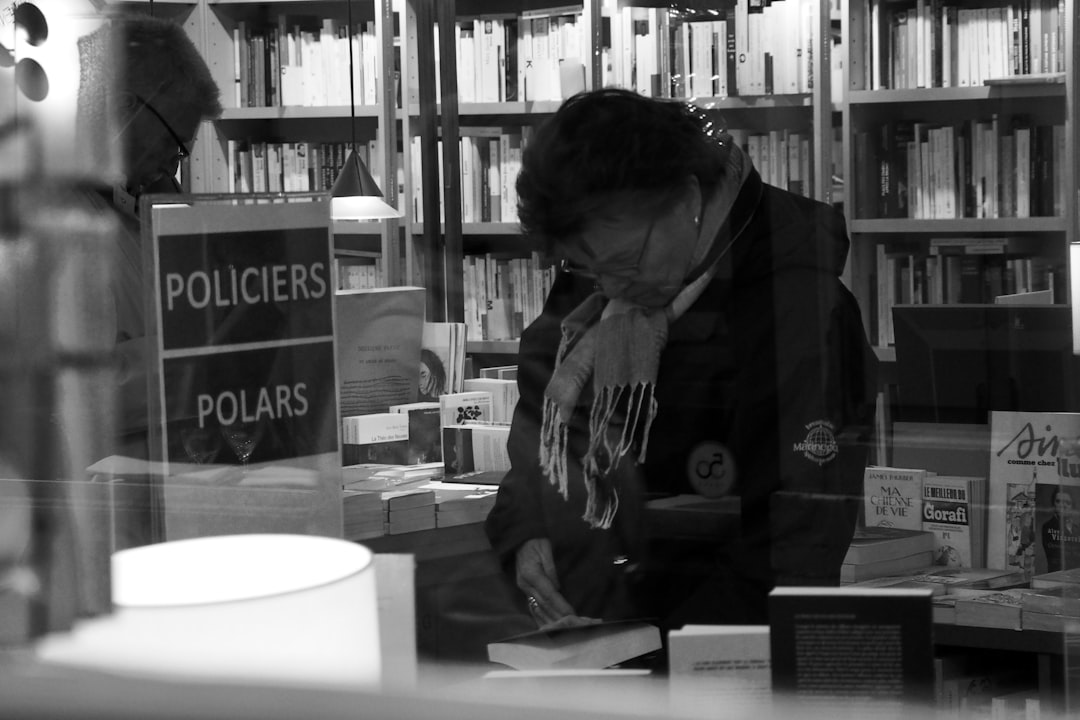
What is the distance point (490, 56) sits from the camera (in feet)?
6.25

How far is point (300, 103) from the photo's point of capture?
5.60ft

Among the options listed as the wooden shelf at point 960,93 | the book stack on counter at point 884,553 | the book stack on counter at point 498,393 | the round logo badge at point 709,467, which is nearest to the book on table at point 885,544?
the book stack on counter at point 884,553

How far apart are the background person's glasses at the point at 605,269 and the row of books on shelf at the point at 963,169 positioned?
1.65 meters

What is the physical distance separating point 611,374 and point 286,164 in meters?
0.37

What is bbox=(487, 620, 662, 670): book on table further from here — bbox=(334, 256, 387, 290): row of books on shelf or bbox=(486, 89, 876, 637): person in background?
bbox=(334, 256, 387, 290): row of books on shelf

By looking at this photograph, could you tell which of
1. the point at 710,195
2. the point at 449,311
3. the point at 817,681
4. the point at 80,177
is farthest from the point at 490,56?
the point at 817,681

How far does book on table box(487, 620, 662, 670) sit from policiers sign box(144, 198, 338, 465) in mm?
183

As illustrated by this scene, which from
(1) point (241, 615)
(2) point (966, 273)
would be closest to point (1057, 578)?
(1) point (241, 615)

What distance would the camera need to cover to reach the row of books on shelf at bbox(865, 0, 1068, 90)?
3.01m

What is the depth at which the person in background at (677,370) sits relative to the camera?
1.07m

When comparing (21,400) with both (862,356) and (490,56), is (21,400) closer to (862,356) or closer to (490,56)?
(862,356)

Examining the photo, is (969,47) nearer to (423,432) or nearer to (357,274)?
(423,432)

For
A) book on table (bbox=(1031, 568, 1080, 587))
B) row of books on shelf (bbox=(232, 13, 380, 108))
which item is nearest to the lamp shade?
row of books on shelf (bbox=(232, 13, 380, 108))

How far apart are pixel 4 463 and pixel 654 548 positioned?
0.57 m
